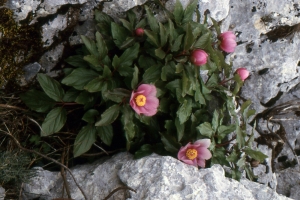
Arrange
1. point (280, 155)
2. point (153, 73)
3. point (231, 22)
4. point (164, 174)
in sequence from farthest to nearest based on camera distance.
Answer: point (280, 155)
point (231, 22)
point (153, 73)
point (164, 174)

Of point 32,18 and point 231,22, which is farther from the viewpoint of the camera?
point 231,22

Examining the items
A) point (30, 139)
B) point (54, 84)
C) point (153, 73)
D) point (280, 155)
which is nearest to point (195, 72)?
point (153, 73)

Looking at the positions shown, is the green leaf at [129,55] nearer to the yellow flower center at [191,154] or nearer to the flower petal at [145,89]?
the flower petal at [145,89]

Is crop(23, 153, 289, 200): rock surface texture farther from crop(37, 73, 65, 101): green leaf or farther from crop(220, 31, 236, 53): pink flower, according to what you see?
crop(220, 31, 236, 53): pink flower

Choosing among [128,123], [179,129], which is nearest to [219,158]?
[179,129]

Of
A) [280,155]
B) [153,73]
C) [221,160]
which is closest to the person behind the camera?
[153,73]

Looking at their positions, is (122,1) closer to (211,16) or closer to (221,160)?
(211,16)
